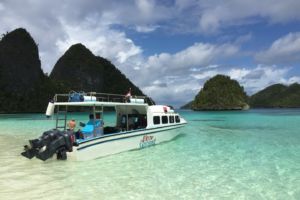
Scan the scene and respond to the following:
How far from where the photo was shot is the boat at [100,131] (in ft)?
49.8

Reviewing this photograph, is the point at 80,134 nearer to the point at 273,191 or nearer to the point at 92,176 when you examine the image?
the point at 92,176

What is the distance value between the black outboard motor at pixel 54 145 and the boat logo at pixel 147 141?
5.65 metres

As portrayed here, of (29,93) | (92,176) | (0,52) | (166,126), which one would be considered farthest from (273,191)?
(0,52)

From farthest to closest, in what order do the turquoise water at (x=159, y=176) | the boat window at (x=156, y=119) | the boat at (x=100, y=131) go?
the boat window at (x=156, y=119) → the boat at (x=100, y=131) → the turquoise water at (x=159, y=176)

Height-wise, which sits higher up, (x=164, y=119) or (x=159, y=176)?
(x=164, y=119)

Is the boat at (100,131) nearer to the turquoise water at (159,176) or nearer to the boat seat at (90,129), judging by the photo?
the boat seat at (90,129)

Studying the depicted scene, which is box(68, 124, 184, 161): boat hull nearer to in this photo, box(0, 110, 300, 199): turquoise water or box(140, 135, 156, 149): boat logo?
box(140, 135, 156, 149): boat logo

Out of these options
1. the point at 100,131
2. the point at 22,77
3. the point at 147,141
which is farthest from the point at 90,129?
the point at 22,77

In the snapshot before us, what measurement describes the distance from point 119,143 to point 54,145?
4.17m

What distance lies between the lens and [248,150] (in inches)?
793

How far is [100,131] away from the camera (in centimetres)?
1798

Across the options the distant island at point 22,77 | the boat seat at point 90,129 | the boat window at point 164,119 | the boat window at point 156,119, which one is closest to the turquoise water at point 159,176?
the boat seat at point 90,129

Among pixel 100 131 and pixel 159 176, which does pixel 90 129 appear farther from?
pixel 159 176

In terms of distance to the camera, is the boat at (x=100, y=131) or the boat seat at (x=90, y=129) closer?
the boat at (x=100, y=131)
